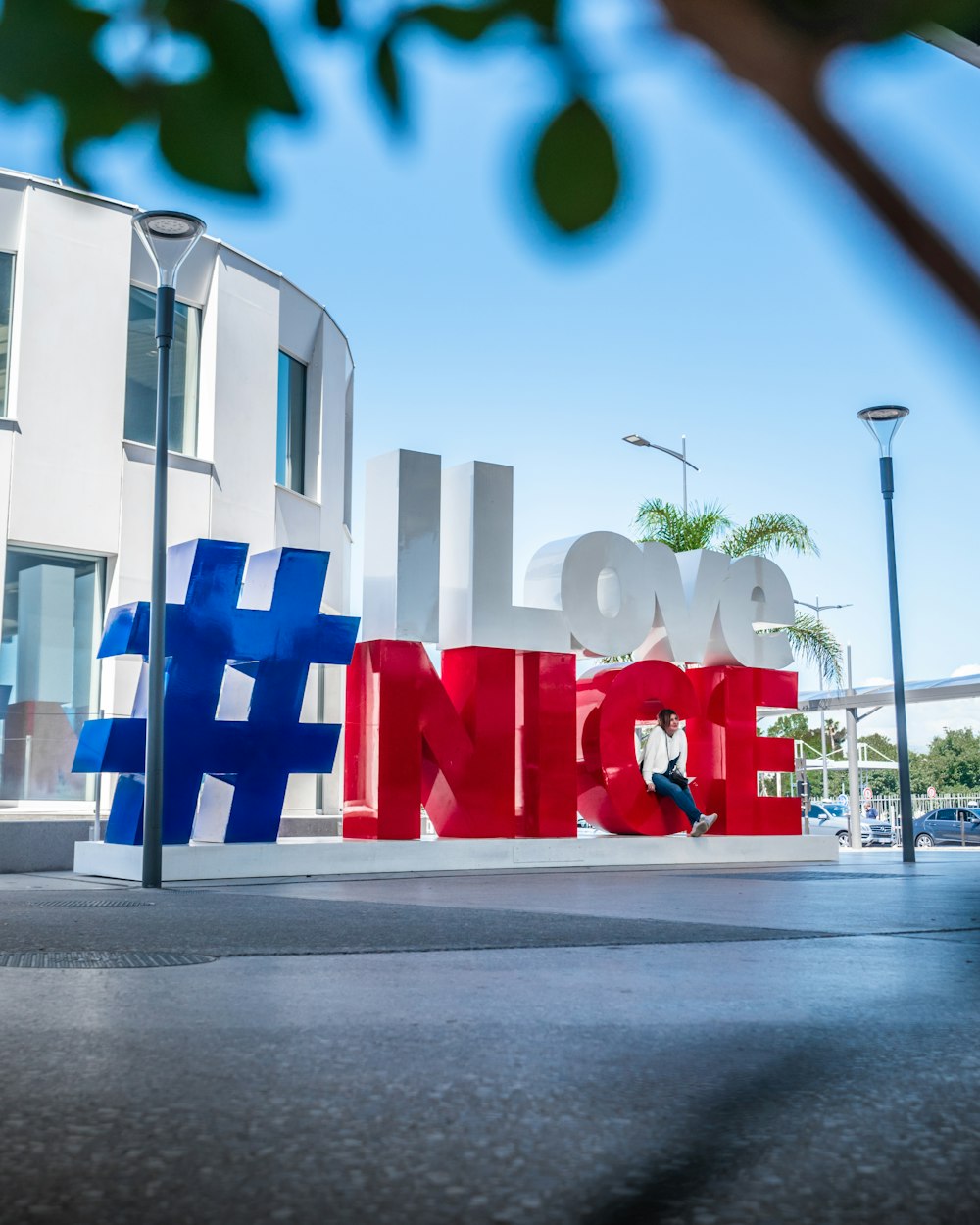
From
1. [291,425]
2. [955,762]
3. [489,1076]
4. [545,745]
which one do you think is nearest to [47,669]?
[291,425]

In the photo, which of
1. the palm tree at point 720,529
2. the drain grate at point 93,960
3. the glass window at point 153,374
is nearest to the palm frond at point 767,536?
the palm tree at point 720,529

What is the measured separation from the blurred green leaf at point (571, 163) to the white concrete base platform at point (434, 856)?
11.6m

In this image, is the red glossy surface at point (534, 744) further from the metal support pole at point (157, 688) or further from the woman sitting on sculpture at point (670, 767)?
the metal support pole at point (157, 688)

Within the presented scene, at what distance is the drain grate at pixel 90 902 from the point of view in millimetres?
8938

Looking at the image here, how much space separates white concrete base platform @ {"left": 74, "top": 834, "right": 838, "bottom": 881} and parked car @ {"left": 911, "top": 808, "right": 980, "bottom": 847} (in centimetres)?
2529

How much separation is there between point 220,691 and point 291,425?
7308 millimetres

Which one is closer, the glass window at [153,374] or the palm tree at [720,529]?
the glass window at [153,374]

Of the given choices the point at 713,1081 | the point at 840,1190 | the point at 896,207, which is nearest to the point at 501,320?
the point at 896,207

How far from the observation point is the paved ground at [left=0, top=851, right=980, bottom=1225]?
231cm

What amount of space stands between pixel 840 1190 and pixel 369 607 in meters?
12.3

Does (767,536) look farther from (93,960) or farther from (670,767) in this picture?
(93,960)

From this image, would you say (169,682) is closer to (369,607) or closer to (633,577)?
(369,607)

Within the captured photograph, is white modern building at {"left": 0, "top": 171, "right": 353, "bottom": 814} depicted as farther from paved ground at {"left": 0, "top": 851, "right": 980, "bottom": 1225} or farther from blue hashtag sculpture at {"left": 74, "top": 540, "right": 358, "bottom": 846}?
paved ground at {"left": 0, "top": 851, "right": 980, "bottom": 1225}

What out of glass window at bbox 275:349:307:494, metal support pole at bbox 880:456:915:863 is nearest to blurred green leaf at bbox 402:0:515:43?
metal support pole at bbox 880:456:915:863
